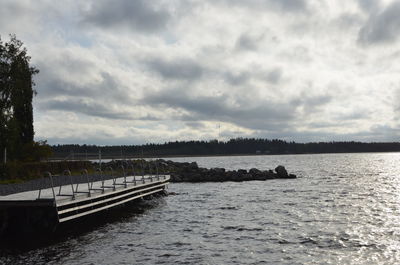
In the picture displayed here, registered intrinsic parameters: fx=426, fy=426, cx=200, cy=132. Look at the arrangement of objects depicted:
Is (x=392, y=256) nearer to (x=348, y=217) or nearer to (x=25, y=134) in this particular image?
(x=348, y=217)

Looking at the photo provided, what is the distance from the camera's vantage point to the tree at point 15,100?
40.6 metres

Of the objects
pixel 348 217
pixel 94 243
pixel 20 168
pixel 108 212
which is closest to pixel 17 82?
pixel 20 168

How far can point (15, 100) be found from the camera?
4453 centimetres

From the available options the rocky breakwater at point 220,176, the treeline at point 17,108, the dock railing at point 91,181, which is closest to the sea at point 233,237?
the dock railing at point 91,181

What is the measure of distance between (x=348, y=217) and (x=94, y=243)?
1614 cm

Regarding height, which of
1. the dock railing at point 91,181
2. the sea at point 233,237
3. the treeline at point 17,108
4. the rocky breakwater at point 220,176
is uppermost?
the treeline at point 17,108

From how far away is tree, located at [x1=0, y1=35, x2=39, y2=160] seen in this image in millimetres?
40594

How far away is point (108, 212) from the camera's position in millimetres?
26594

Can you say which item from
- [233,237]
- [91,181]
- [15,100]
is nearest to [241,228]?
[233,237]

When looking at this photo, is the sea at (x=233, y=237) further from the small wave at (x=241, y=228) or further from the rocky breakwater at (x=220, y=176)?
the rocky breakwater at (x=220, y=176)

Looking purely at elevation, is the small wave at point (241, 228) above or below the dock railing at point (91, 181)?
below

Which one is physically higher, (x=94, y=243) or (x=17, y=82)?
(x=17, y=82)

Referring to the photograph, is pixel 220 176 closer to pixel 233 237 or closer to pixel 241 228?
pixel 241 228

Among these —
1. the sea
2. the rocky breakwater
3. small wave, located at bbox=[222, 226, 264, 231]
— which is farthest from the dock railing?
the rocky breakwater
